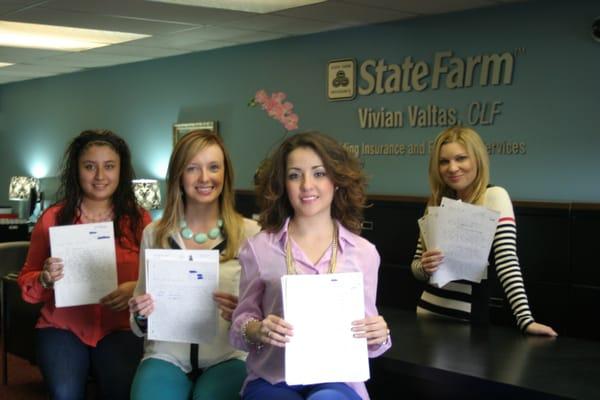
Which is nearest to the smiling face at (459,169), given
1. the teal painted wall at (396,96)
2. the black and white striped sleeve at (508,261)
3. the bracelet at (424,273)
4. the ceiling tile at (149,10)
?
the black and white striped sleeve at (508,261)

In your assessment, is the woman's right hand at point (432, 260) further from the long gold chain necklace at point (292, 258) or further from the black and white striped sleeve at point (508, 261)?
the long gold chain necklace at point (292, 258)

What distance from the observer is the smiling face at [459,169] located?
129 inches

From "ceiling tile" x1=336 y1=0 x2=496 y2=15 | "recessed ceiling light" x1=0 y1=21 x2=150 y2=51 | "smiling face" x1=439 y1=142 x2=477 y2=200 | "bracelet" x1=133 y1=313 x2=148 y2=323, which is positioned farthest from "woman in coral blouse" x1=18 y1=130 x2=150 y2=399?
"recessed ceiling light" x1=0 y1=21 x2=150 y2=51

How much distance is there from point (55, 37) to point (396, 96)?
3.12m

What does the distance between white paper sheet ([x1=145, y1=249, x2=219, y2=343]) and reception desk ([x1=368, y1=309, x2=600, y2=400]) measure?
0.57 m

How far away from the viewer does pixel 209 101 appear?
781 cm

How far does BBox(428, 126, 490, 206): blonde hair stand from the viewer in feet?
10.8

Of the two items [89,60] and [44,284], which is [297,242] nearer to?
[44,284]

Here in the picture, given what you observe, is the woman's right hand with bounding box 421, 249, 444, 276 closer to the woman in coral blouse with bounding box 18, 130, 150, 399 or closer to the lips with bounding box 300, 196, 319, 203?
the lips with bounding box 300, 196, 319, 203

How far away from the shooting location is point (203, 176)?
270cm

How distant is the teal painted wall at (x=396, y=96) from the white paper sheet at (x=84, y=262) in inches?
123

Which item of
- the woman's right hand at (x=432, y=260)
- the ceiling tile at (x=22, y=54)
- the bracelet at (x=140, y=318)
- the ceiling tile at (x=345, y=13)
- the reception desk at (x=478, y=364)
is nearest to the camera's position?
the reception desk at (x=478, y=364)

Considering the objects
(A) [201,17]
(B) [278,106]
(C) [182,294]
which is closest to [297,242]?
(C) [182,294]

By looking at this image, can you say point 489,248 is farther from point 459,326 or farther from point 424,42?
point 424,42
